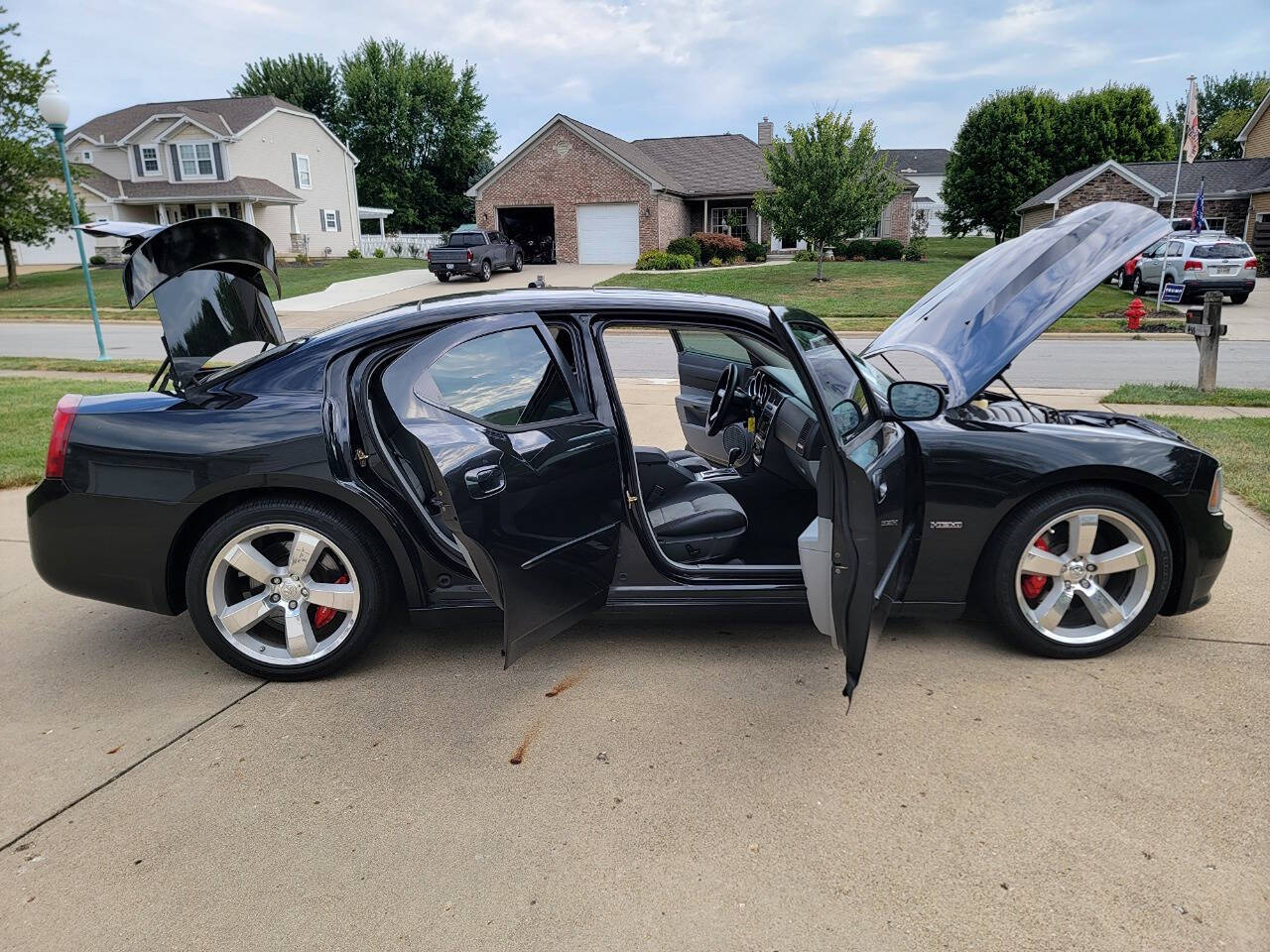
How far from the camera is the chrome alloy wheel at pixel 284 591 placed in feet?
10.8

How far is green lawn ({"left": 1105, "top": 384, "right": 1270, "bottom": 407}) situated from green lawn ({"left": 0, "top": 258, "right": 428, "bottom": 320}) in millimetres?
20602

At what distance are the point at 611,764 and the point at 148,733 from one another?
167 centimetres

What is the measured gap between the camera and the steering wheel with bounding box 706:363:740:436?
15.8ft

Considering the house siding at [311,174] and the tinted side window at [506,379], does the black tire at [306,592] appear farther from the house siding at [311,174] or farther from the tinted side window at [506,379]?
the house siding at [311,174]

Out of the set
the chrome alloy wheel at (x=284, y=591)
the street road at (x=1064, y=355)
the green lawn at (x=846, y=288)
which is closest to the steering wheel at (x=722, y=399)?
the chrome alloy wheel at (x=284, y=591)

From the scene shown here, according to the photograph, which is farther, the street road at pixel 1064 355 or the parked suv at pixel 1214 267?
the parked suv at pixel 1214 267

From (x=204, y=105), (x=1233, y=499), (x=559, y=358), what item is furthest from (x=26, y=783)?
(x=204, y=105)

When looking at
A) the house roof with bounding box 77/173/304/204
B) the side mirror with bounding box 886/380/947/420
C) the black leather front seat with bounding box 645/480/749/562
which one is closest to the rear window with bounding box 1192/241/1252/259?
the side mirror with bounding box 886/380/947/420

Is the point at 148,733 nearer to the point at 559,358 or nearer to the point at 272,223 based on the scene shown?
the point at 559,358

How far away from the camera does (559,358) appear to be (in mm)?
3141

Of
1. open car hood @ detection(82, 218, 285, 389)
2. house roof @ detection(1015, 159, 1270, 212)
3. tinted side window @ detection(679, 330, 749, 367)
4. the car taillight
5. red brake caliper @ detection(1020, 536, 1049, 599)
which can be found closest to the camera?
the car taillight

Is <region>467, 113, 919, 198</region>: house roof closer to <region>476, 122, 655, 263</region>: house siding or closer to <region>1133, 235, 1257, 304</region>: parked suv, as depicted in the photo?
<region>476, 122, 655, 263</region>: house siding

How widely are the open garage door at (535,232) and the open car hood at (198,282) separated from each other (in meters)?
35.8

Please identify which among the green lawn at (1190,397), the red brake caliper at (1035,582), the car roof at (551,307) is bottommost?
the green lawn at (1190,397)
